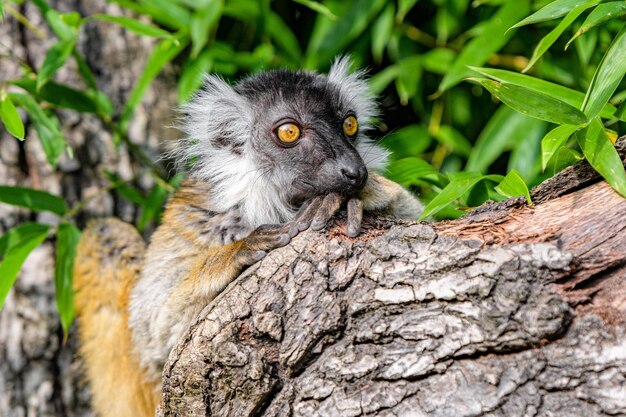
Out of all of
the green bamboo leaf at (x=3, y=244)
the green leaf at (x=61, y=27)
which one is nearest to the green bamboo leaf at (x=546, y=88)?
the green leaf at (x=61, y=27)

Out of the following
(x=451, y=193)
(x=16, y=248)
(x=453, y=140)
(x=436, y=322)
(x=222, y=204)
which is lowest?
(x=436, y=322)

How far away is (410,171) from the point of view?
4512mm

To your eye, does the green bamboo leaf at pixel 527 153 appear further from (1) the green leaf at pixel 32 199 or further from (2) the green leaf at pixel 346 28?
(1) the green leaf at pixel 32 199

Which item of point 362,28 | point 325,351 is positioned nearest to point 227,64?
point 362,28

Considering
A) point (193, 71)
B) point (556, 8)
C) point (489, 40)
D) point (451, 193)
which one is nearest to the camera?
point (556, 8)

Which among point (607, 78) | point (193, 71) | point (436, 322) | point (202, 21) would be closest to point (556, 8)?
point (607, 78)

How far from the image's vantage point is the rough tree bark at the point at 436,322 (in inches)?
102

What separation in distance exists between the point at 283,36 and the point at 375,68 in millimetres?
956

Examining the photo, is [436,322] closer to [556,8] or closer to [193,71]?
[556,8]

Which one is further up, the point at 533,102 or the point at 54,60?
the point at 54,60

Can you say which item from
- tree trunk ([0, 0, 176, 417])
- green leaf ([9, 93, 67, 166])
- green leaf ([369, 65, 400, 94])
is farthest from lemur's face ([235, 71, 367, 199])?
tree trunk ([0, 0, 176, 417])

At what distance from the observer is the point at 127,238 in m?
5.12

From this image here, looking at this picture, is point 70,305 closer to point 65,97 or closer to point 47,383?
point 47,383

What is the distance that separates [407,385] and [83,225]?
3.59m
